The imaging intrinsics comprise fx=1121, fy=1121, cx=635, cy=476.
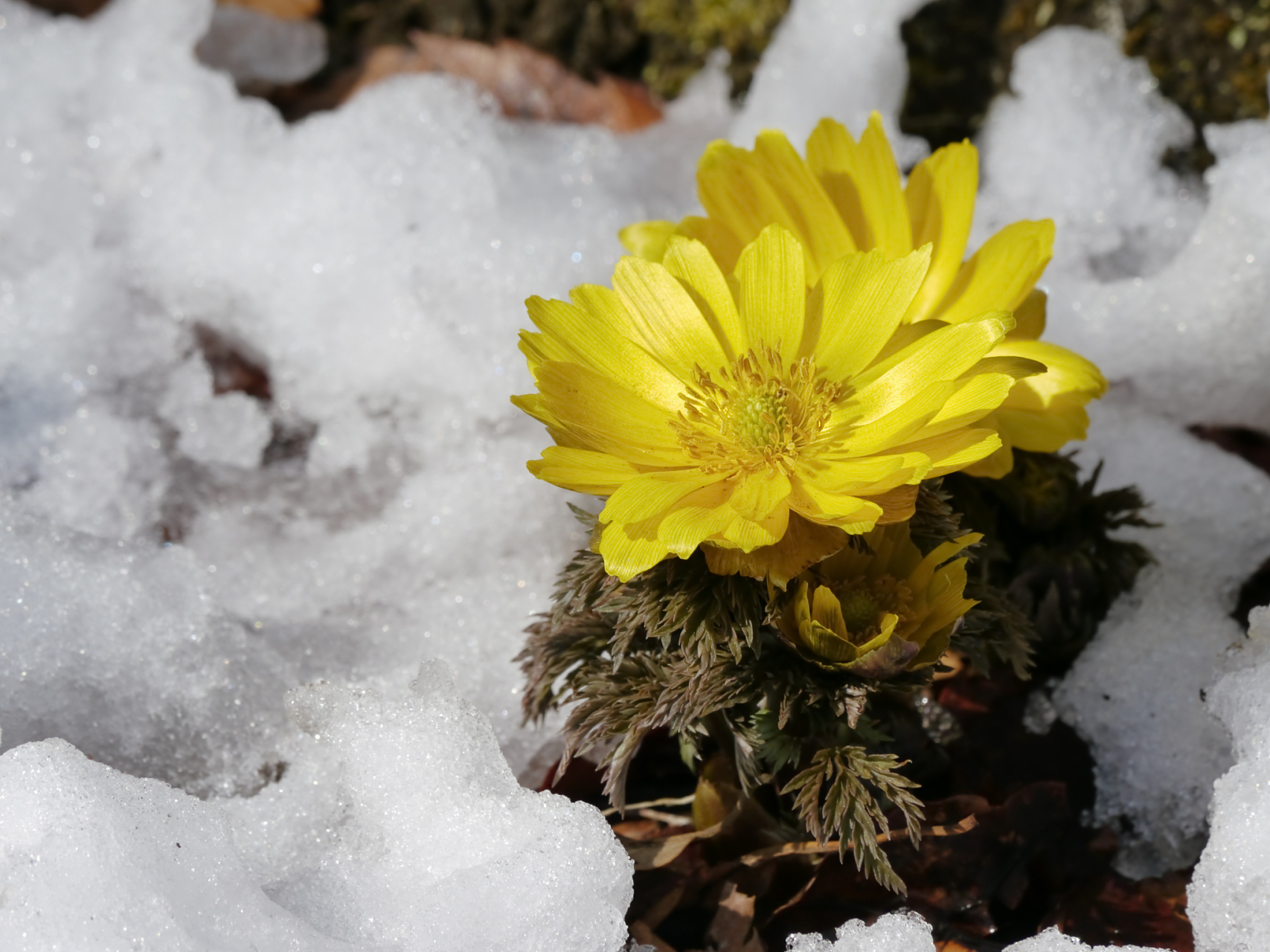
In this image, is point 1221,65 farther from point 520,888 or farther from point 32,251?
point 32,251

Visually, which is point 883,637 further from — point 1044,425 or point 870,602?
A: point 1044,425

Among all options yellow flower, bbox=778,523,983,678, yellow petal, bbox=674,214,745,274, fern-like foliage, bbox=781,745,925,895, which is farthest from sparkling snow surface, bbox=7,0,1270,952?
yellow petal, bbox=674,214,745,274

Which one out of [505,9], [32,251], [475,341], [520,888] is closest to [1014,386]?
[520,888]

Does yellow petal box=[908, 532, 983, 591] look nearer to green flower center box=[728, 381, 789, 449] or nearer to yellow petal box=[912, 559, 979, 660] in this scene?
yellow petal box=[912, 559, 979, 660]

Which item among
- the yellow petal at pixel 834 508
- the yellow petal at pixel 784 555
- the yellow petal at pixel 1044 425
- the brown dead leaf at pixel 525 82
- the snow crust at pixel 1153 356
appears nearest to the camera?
the yellow petal at pixel 834 508

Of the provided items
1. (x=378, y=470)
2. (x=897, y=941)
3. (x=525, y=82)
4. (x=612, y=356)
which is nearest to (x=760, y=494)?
(x=612, y=356)

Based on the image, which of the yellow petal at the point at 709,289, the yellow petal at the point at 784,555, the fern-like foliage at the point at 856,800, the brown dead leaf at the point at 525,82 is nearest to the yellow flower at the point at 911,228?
the yellow petal at the point at 709,289

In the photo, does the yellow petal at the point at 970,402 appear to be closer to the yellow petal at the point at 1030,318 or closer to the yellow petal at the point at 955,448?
the yellow petal at the point at 955,448
